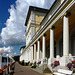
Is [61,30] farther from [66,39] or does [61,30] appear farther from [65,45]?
[65,45]

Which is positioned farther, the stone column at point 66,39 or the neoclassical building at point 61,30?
the neoclassical building at point 61,30

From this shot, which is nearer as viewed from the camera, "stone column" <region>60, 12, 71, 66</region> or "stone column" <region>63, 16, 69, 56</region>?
"stone column" <region>60, 12, 71, 66</region>

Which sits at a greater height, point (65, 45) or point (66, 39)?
point (66, 39)

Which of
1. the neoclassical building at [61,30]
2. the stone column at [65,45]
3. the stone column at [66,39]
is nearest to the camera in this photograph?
the stone column at [65,45]

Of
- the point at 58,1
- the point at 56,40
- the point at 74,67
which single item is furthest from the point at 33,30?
the point at 74,67

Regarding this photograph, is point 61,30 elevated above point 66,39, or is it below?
above

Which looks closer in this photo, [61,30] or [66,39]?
[66,39]

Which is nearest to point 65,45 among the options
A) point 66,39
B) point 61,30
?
point 66,39

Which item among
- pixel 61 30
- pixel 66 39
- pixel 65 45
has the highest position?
pixel 61 30

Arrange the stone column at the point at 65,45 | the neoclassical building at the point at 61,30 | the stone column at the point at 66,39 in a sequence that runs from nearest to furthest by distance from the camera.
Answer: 1. the stone column at the point at 65,45
2. the stone column at the point at 66,39
3. the neoclassical building at the point at 61,30

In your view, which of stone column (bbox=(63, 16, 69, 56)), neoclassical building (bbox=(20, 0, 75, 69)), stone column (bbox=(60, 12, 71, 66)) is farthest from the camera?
neoclassical building (bbox=(20, 0, 75, 69))

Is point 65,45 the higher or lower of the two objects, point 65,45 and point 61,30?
the lower

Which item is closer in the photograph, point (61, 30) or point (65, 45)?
point (65, 45)

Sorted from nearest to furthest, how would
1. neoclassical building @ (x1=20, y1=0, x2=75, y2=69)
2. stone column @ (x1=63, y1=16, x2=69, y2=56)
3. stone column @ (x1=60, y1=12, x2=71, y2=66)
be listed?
stone column @ (x1=60, y1=12, x2=71, y2=66), stone column @ (x1=63, y1=16, x2=69, y2=56), neoclassical building @ (x1=20, y1=0, x2=75, y2=69)
